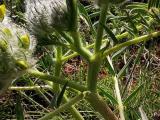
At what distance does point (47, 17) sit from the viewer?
105 cm

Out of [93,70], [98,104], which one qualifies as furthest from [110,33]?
[98,104]

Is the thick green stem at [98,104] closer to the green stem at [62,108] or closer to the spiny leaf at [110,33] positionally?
the green stem at [62,108]

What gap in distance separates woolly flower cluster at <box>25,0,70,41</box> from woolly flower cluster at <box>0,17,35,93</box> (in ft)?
0.11

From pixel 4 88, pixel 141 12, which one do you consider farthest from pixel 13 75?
pixel 141 12

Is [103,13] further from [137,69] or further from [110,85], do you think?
[137,69]

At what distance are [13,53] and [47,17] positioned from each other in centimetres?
13

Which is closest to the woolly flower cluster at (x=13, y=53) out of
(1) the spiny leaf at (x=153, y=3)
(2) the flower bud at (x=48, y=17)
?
(2) the flower bud at (x=48, y=17)

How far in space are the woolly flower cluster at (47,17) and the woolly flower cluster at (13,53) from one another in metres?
0.03

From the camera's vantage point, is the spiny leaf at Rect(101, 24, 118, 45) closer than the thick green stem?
Yes

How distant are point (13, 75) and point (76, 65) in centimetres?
190

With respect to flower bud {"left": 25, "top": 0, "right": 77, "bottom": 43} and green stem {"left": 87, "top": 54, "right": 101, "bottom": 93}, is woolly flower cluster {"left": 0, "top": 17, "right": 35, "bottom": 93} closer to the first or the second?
flower bud {"left": 25, "top": 0, "right": 77, "bottom": 43}

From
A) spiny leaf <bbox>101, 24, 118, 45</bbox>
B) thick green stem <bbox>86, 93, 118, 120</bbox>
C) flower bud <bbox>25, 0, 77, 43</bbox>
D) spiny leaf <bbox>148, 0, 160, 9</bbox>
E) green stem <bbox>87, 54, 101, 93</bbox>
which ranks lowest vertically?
thick green stem <bbox>86, 93, 118, 120</bbox>

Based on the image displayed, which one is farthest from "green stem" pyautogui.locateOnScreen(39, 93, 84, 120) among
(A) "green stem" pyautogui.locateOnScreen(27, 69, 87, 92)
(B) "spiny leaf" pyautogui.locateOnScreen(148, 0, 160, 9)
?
(B) "spiny leaf" pyautogui.locateOnScreen(148, 0, 160, 9)

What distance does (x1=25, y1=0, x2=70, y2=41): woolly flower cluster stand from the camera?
1.04m
